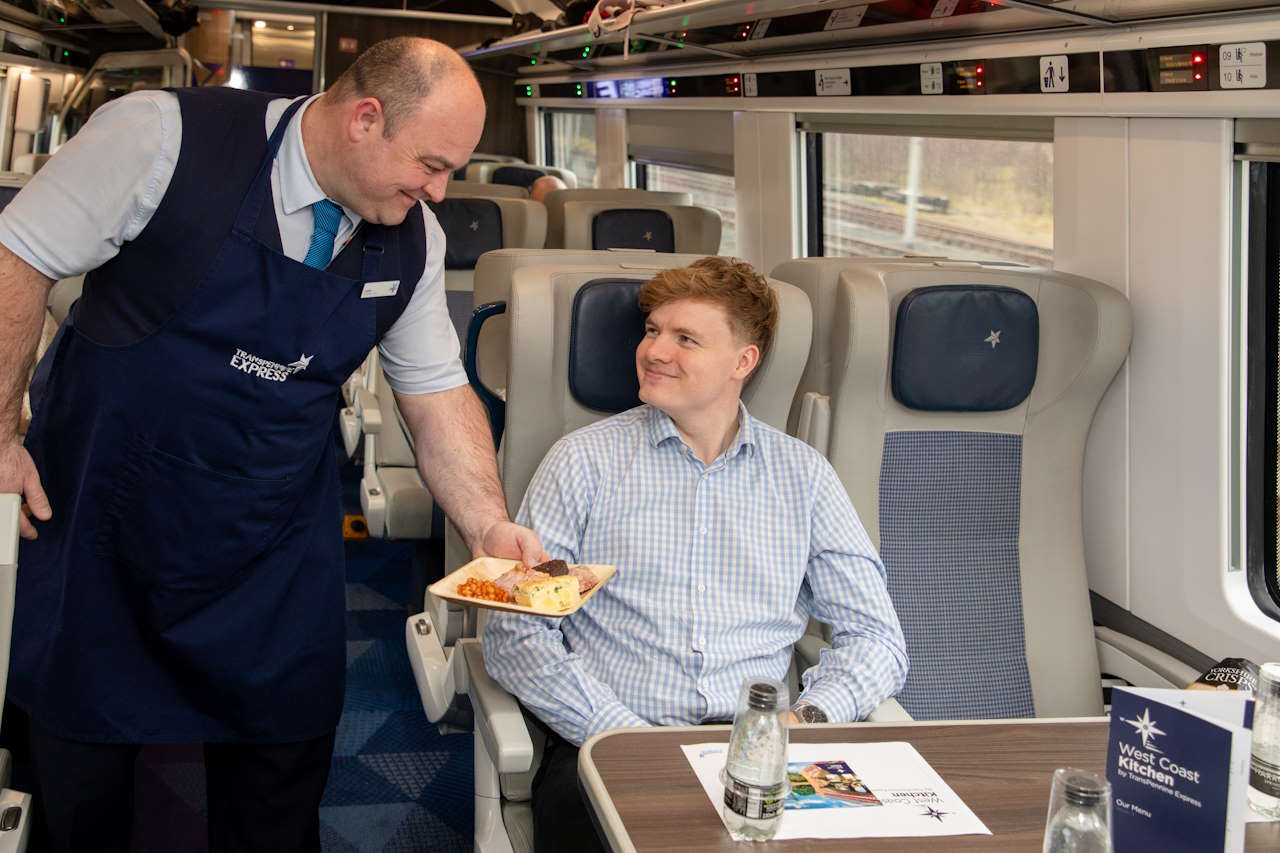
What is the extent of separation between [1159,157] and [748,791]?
2033 mm

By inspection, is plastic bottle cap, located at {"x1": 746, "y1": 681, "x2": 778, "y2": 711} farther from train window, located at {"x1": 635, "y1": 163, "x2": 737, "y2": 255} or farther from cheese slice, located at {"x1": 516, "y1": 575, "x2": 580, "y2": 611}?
train window, located at {"x1": 635, "y1": 163, "x2": 737, "y2": 255}

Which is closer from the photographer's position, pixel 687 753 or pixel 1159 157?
pixel 687 753

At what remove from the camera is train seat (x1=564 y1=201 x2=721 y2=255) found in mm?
5652

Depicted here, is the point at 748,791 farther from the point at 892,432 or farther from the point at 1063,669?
the point at 1063,669

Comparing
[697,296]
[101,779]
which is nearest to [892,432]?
[697,296]

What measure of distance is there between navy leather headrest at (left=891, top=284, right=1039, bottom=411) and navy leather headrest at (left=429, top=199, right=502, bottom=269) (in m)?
A: 2.54

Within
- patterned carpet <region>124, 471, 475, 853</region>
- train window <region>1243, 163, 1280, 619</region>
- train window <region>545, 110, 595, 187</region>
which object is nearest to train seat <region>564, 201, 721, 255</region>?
patterned carpet <region>124, 471, 475, 853</region>

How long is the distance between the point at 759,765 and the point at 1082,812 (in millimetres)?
353

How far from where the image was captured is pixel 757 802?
4.96 ft

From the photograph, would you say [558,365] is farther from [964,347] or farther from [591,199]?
[591,199]

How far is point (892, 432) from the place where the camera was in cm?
282

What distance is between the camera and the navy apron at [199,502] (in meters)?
2.02

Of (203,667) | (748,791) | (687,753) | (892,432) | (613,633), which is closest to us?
(748,791)

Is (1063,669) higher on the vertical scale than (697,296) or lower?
lower
